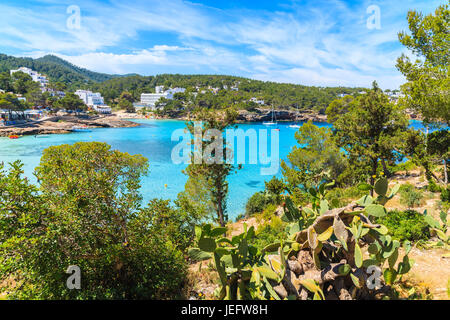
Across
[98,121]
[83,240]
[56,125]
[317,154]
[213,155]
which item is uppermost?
[98,121]

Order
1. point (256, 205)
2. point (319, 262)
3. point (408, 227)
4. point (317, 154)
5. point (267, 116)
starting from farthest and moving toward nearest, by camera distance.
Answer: point (267, 116)
point (317, 154)
point (256, 205)
point (408, 227)
point (319, 262)

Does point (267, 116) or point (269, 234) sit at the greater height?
point (267, 116)

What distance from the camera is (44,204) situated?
4.05 m

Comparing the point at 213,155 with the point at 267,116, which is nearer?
the point at 213,155

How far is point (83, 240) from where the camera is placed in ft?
14.1

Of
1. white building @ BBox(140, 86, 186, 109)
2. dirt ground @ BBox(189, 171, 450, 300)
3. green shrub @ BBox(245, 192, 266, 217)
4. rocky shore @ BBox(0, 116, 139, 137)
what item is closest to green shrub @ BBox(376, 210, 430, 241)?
dirt ground @ BBox(189, 171, 450, 300)

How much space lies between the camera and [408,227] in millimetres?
6750

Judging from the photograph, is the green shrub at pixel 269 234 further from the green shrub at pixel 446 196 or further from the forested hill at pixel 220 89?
the forested hill at pixel 220 89


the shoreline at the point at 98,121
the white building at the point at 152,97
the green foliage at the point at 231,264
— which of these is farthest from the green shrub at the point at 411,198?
the white building at the point at 152,97

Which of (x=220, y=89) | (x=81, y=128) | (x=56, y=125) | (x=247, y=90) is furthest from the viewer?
(x=247, y=90)

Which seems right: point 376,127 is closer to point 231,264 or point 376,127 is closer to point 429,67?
point 429,67

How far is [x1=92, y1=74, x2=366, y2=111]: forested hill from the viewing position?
9894 cm

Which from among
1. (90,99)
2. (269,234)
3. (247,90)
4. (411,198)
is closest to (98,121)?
(90,99)

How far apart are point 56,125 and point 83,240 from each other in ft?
223
